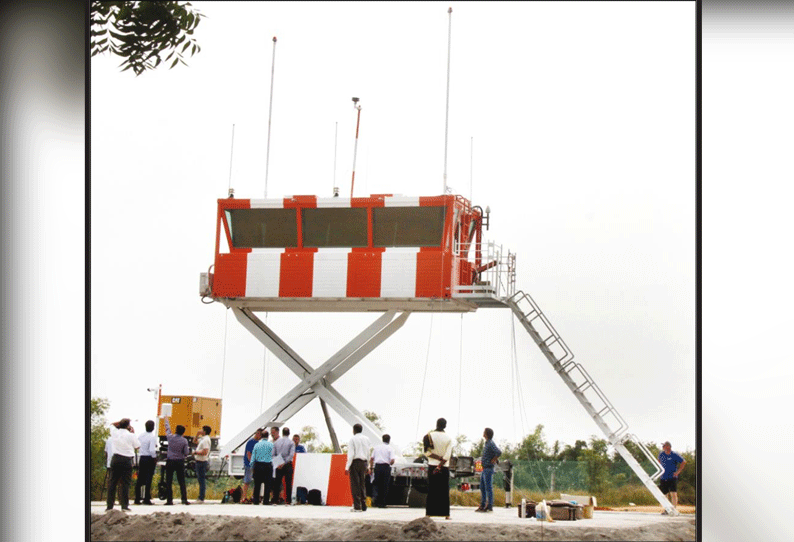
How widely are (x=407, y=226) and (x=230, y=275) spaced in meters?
2.61

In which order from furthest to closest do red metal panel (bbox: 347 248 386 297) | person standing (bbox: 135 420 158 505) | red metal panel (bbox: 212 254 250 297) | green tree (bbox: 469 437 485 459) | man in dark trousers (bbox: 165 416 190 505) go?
red metal panel (bbox: 212 254 250 297)
red metal panel (bbox: 347 248 386 297)
green tree (bbox: 469 437 485 459)
man in dark trousers (bbox: 165 416 190 505)
person standing (bbox: 135 420 158 505)

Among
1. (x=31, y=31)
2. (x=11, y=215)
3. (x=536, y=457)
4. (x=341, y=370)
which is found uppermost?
(x=31, y=31)

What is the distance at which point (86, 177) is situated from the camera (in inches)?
224

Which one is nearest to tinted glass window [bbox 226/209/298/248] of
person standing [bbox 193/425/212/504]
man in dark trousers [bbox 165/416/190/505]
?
person standing [bbox 193/425/212/504]

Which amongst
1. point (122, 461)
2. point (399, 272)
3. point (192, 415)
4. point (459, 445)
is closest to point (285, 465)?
point (192, 415)

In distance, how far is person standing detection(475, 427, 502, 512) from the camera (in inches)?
499

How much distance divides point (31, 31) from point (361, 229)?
8929mm

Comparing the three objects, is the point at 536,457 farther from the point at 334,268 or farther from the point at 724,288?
the point at 724,288

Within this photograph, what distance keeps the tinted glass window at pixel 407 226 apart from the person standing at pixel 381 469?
2565 millimetres

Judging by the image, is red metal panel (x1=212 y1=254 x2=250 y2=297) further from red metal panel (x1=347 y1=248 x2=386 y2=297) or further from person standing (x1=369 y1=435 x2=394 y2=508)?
person standing (x1=369 y1=435 x2=394 y2=508)

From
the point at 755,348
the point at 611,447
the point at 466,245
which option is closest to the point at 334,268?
the point at 466,245

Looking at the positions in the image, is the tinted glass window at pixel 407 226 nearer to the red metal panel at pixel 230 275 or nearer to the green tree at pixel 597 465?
the red metal panel at pixel 230 275

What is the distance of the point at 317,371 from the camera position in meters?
15.1

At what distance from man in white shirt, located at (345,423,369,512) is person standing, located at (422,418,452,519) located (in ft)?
2.89
